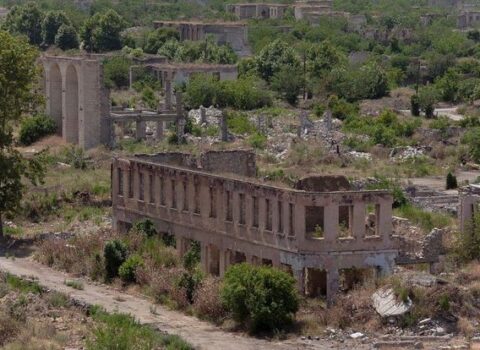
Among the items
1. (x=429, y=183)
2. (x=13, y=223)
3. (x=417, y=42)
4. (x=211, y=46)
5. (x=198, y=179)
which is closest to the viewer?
(x=198, y=179)

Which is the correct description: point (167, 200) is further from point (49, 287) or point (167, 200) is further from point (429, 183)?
point (429, 183)

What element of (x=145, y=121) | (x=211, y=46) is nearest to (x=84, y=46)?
(x=211, y=46)

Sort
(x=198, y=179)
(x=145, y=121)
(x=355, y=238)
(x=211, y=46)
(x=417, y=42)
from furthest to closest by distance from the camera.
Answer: (x=417, y=42)
(x=211, y=46)
(x=145, y=121)
(x=198, y=179)
(x=355, y=238)

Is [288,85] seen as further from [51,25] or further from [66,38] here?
[51,25]

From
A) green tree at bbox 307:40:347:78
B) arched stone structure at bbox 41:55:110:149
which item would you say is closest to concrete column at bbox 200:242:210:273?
arched stone structure at bbox 41:55:110:149

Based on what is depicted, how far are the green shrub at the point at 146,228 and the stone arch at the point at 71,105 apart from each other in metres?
→ 19.5

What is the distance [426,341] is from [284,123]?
30532 millimetres

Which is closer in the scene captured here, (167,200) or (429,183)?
(167,200)

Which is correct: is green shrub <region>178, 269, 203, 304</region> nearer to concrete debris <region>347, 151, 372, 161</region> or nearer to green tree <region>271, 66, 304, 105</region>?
concrete debris <region>347, 151, 372, 161</region>

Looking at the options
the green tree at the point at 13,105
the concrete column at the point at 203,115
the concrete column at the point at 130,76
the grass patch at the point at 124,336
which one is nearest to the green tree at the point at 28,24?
the concrete column at the point at 130,76

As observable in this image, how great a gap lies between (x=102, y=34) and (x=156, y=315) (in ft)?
182

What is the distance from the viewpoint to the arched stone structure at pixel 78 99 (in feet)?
174

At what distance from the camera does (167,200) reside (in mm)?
34750

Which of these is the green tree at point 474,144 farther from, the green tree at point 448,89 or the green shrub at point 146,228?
the green shrub at point 146,228
